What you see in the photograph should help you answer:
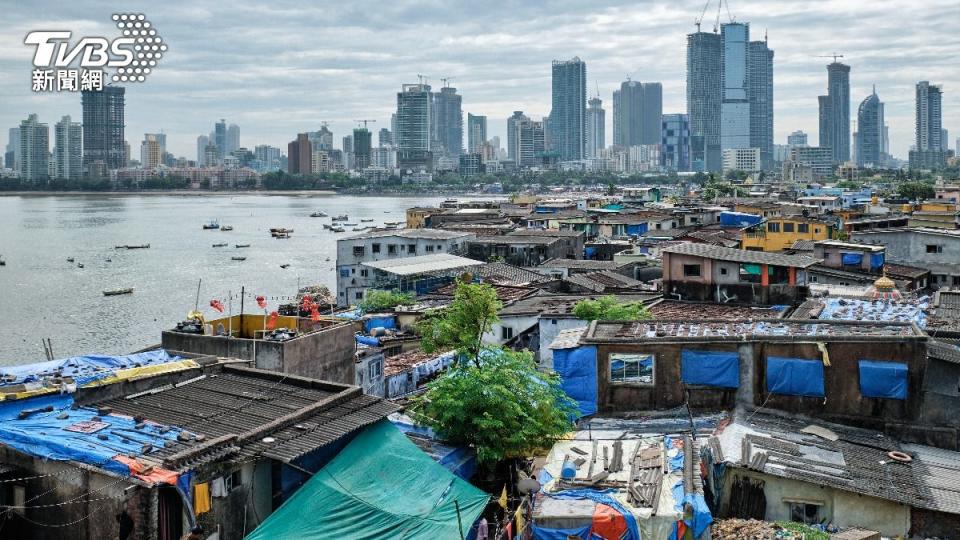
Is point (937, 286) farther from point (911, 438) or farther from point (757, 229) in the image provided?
point (911, 438)

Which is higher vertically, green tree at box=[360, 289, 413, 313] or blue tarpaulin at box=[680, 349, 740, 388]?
blue tarpaulin at box=[680, 349, 740, 388]

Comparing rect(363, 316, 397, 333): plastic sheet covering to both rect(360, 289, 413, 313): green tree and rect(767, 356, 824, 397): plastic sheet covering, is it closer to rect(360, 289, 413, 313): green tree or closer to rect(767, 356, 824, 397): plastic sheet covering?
rect(360, 289, 413, 313): green tree

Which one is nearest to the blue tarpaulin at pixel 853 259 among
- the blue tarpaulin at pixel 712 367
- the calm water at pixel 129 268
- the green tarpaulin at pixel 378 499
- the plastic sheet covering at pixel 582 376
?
the blue tarpaulin at pixel 712 367

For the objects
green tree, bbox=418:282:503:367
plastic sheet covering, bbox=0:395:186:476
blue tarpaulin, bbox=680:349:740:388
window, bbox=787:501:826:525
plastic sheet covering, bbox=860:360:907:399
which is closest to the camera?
plastic sheet covering, bbox=0:395:186:476

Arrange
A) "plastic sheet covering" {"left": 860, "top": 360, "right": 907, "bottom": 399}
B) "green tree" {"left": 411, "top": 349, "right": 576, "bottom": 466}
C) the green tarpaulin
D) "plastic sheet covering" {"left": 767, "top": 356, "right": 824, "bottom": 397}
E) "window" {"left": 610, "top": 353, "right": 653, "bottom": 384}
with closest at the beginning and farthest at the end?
the green tarpaulin
"green tree" {"left": 411, "top": 349, "right": 576, "bottom": 466}
"plastic sheet covering" {"left": 860, "top": 360, "right": 907, "bottom": 399}
"plastic sheet covering" {"left": 767, "top": 356, "right": 824, "bottom": 397}
"window" {"left": 610, "top": 353, "right": 653, "bottom": 384}

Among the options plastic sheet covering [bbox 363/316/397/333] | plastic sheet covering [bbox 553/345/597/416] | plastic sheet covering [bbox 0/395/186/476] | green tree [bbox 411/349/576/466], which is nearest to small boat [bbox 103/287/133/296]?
plastic sheet covering [bbox 363/316/397/333]

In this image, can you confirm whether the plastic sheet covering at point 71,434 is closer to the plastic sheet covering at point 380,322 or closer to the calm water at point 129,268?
the plastic sheet covering at point 380,322

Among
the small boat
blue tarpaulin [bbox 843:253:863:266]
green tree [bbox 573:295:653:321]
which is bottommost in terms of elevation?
the small boat

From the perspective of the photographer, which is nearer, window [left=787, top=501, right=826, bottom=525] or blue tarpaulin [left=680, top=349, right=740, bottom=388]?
window [left=787, top=501, right=826, bottom=525]
